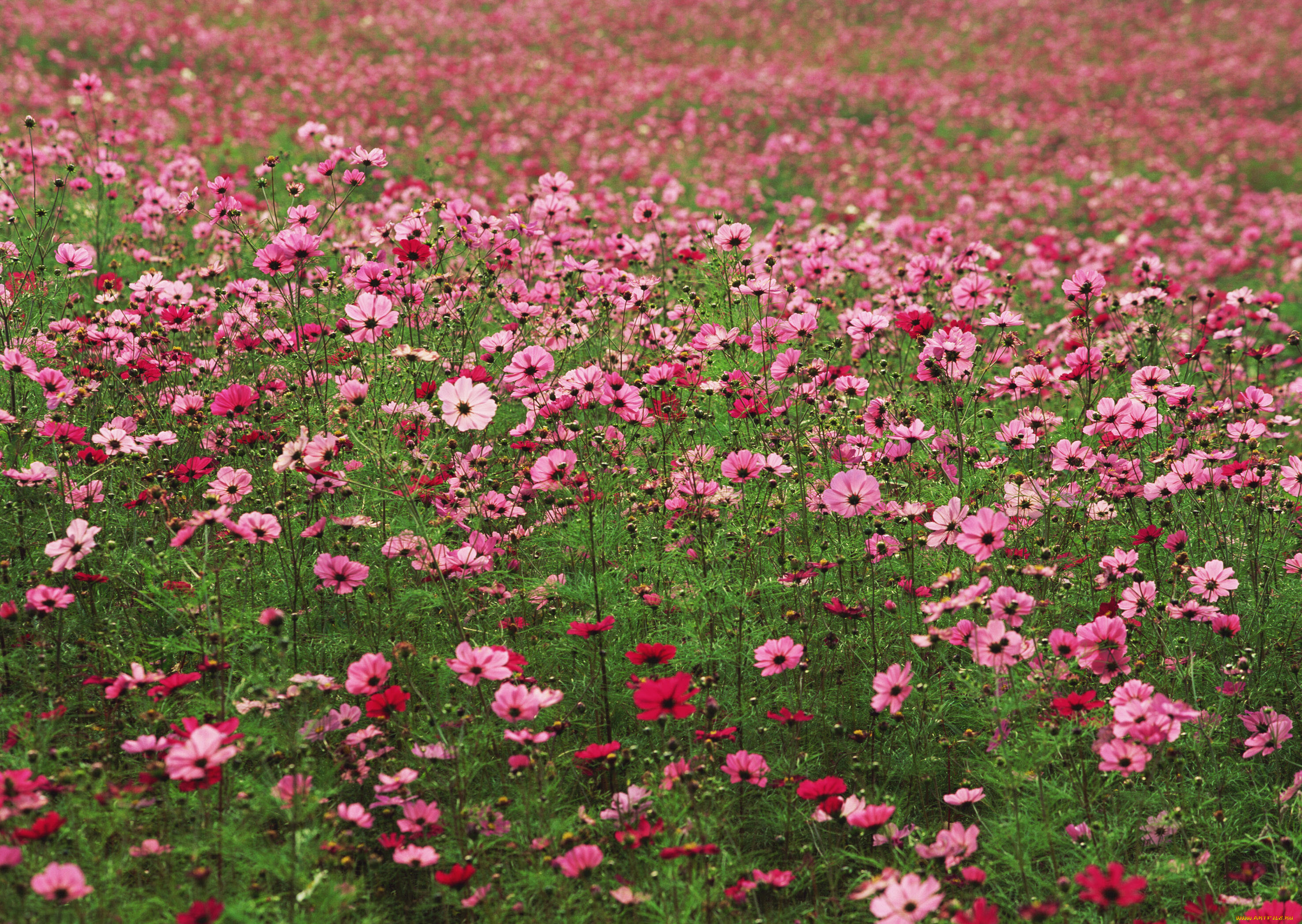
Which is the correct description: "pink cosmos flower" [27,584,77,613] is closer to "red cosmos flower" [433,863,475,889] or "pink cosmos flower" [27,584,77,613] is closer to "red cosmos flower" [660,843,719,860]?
"red cosmos flower" [433,863,475,889]

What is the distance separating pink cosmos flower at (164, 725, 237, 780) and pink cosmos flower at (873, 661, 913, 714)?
4.25ft

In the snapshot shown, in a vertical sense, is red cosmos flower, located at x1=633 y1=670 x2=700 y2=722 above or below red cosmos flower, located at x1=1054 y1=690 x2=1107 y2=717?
above

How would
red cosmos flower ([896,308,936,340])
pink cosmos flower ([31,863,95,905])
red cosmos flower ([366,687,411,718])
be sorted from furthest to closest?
red cosmos flower ([896,308,936,340]) < red cosmos flower ([366,687,411,718]) < pink cosmos flower ([31,863,95,905])

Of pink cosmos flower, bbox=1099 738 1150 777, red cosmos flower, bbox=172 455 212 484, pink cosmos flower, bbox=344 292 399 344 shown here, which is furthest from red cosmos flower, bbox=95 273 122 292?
pink cosmos flower, bbox=1099 738 1150 777

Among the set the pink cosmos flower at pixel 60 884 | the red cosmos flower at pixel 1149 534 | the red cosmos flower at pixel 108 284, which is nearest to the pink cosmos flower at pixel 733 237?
the red cosmos flower at pixel 1149 534

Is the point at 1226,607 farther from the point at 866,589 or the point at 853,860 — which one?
the point at 853,860

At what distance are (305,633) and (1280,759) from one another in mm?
2383

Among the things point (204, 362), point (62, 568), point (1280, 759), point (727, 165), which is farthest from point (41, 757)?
point (727, 165)

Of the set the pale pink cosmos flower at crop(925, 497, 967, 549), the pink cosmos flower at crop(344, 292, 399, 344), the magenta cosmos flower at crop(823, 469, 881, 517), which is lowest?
the pale pink cosmos flower at crop(925, 497, 967, 549)

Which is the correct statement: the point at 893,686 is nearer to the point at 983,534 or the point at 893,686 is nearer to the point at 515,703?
the point at 983,534

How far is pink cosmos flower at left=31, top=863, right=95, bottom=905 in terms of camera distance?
1499 millimetres

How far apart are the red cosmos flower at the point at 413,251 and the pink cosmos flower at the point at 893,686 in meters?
1.72

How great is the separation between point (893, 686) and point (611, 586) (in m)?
0.75

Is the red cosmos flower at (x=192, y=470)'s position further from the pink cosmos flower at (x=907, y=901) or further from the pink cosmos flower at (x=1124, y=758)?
the pink cosmos flower at (x=1124, y=758)
